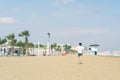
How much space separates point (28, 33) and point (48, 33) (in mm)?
13127

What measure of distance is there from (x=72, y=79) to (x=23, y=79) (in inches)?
57.4

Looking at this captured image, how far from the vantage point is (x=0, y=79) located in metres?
9.38

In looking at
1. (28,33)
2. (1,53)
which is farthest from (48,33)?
(1,53)

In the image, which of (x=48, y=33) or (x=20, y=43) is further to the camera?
(x=20, y=43)

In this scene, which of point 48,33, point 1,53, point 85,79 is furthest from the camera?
point 48,33

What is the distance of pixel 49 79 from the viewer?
31.8 ft

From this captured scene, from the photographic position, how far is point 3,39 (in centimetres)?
10094

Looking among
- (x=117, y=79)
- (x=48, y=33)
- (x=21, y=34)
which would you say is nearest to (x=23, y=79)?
(x=117, y=79)

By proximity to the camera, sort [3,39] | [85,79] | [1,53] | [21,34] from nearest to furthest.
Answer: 1. [85,79]
2. [1,53]
3. [21,34]
4. [3,39]

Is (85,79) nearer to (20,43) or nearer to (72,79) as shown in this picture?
(72,79)

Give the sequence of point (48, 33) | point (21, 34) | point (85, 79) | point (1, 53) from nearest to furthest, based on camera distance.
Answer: point (85, 79) < point (1, 53) < point (48, 33) < point (21, 34)

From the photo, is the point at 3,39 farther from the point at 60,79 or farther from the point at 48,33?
the point at 60,79

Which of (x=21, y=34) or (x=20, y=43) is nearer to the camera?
(x=21, y=34)

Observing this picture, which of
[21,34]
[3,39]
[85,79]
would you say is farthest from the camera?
[3,39]
